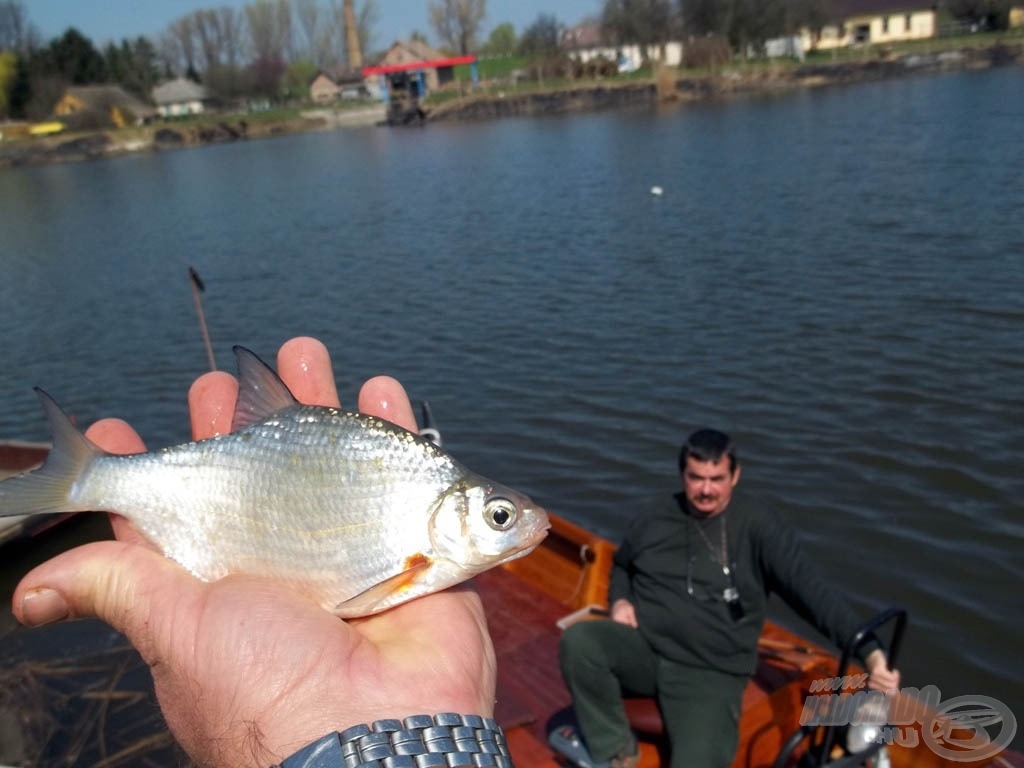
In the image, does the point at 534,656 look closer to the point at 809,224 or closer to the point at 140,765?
the point at 140,765

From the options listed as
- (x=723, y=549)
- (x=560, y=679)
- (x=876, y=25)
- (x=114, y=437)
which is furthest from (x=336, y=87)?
(x=114, y=437)

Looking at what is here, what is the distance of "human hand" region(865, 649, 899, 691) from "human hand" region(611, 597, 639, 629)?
140cm

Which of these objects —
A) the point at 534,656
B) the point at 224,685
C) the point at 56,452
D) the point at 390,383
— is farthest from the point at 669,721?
the point at 56,452

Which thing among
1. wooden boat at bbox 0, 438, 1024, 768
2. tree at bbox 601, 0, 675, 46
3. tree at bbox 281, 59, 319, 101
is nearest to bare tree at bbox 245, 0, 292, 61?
tree at bbox 281, 59, 319, 101

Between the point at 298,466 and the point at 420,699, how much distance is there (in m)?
0.88

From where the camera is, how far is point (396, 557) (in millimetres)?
2828

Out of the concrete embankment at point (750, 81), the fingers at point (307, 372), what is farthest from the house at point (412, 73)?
the fingers at point (307, 372)

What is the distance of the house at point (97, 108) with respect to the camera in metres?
91.4

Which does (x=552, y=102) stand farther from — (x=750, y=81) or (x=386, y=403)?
(x=386, y=403)

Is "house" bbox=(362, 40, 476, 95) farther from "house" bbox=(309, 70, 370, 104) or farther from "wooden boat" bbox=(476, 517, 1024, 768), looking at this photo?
"wooden boat" bbox=(476, 517, 1024, 768)

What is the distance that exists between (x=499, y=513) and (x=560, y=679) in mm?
4479

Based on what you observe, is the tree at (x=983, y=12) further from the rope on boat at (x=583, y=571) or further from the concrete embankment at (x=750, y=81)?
the rope on boat at (x=583, y=571)

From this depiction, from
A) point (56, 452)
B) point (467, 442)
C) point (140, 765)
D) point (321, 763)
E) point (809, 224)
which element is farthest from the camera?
point (809, 224)

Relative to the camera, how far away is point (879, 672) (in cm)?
482
